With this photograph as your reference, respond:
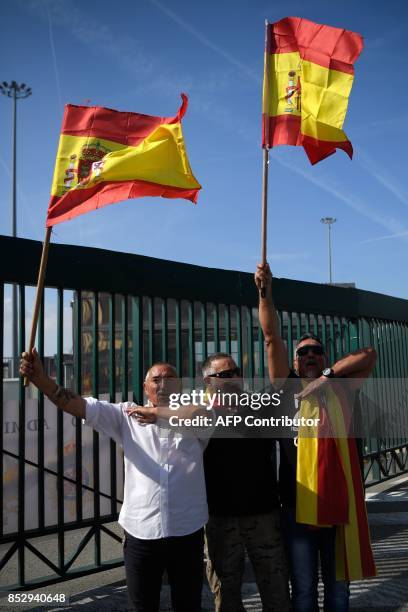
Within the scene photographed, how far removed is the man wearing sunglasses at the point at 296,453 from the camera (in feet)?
9.93

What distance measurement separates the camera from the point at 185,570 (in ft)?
9.61

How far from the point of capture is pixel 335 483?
10.2ft

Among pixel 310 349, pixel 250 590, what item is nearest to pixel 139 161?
pixel 310 349

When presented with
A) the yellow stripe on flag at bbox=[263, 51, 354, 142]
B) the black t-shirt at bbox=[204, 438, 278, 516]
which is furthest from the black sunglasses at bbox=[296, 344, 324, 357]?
the yellow stripe on flag at bbox=[263, 51, 354, 142]

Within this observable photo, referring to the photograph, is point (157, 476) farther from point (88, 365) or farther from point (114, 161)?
point (88, 365)

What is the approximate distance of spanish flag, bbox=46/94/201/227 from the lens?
3.54 metres

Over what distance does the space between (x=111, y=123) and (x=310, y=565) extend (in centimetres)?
278

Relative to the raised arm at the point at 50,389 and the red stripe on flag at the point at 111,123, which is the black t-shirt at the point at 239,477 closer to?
the raised arm at the point at 50,389

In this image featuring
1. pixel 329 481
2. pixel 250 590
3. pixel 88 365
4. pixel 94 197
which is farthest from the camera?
pixel 88 365

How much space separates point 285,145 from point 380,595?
3270 millimetres

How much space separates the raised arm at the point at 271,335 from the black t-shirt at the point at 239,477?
1.23 ft

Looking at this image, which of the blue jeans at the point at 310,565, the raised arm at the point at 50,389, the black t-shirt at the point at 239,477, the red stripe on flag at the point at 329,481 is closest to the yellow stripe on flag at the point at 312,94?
the red stripe on flag at the point at 329,481

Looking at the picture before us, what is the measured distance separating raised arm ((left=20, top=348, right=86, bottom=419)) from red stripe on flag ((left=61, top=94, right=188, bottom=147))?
142cm

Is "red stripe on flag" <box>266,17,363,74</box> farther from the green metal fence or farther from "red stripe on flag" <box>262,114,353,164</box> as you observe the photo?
the green metal fence
